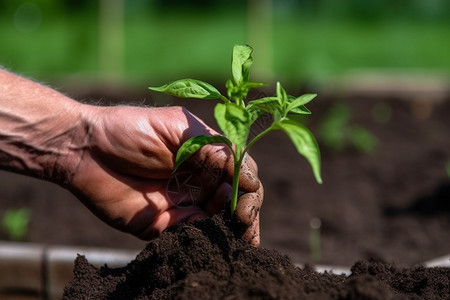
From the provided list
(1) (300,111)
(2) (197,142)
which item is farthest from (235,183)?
(1) (300,111)

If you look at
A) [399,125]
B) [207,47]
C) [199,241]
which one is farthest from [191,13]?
[199,241]

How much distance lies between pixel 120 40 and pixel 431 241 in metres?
7.44

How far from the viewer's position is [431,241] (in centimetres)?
464

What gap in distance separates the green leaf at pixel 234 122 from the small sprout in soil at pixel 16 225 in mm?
3091

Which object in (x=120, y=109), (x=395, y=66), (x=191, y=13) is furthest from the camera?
(x=191, y=13)

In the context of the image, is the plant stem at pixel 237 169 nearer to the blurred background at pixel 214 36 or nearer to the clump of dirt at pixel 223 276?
the clump of dirt at pixel 223 276

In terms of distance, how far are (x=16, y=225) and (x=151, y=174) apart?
2.37 metres

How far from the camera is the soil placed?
15.3ft

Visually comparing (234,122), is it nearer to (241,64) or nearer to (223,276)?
(241,64)

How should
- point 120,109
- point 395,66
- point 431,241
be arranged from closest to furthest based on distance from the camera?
point 120,109, point 431,241, point 395,66

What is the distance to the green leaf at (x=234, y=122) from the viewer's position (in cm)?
215

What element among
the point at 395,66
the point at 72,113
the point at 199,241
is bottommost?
the point at 395,66

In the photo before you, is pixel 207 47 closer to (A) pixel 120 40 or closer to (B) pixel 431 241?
(A) pixel 120 40

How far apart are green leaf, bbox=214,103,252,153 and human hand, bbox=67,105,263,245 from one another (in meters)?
0.38
